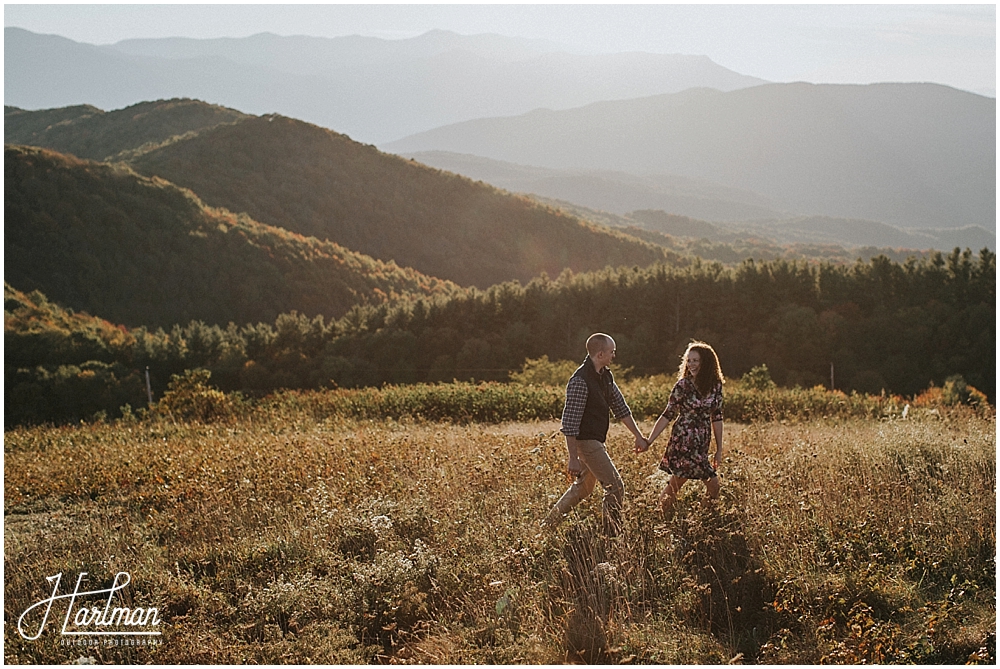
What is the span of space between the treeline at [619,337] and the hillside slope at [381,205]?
5338 centimetres

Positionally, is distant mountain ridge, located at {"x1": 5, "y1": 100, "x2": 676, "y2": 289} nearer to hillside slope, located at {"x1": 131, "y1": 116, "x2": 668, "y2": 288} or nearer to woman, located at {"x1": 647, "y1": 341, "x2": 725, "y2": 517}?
hillside slope, located at {"x1": 131, "y1": 116, "x2": 668, "y2": 288}

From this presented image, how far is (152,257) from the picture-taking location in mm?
62000

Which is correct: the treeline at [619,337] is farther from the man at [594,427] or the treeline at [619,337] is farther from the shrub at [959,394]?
the man at [594,427]

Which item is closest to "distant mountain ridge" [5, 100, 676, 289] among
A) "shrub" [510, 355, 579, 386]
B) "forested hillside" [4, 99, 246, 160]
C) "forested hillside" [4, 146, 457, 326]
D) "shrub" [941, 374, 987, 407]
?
"forested hillside" [4, 146, 457, 326]

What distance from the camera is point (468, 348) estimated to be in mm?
30984

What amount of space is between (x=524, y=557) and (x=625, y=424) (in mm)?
1396

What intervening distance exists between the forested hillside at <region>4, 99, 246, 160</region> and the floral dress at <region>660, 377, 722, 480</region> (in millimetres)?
128362

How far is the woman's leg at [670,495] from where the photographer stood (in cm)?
618

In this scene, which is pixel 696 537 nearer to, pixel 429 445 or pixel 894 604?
pixel 894 604

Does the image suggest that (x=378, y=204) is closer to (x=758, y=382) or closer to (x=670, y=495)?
(x=758, y=382)

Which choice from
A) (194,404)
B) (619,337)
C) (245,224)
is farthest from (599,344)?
(245,224)

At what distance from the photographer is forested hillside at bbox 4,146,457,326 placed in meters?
57.1

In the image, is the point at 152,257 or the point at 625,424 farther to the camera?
the point at 152,257

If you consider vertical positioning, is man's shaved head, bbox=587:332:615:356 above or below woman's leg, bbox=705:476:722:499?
above
